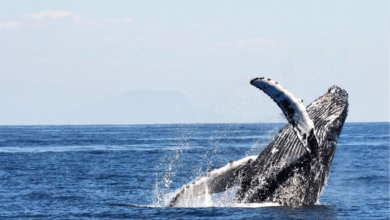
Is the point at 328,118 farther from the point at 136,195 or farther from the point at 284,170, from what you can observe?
the point at 136,195

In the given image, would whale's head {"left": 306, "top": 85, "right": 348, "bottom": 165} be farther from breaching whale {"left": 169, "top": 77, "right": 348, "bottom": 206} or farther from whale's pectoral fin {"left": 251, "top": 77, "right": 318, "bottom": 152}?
whale's pectoral fin {"left": 251, "top": 77, "right": 318, "bottom": 152}

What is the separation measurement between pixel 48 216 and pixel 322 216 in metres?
5.84

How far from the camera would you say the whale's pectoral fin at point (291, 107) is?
7512 mm

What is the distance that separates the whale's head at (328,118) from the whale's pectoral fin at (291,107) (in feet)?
3.35

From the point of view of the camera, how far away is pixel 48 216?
12.3 m

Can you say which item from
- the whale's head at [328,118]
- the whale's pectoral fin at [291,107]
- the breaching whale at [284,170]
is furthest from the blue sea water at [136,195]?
the whale's pectoral fin at [291,107]

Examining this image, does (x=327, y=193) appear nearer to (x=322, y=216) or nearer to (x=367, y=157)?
(x=322, y=216)

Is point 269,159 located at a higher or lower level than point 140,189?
higher

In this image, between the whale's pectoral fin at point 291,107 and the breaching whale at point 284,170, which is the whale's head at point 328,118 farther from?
the whale's pectoral fin at point 291,107

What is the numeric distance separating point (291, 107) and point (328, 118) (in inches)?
78.0

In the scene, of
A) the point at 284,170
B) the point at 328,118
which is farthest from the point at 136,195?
the point at 328,118

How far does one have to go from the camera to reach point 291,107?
7.92 m

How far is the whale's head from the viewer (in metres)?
9.55

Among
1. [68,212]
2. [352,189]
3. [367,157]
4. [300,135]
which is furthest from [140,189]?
[367,157]
